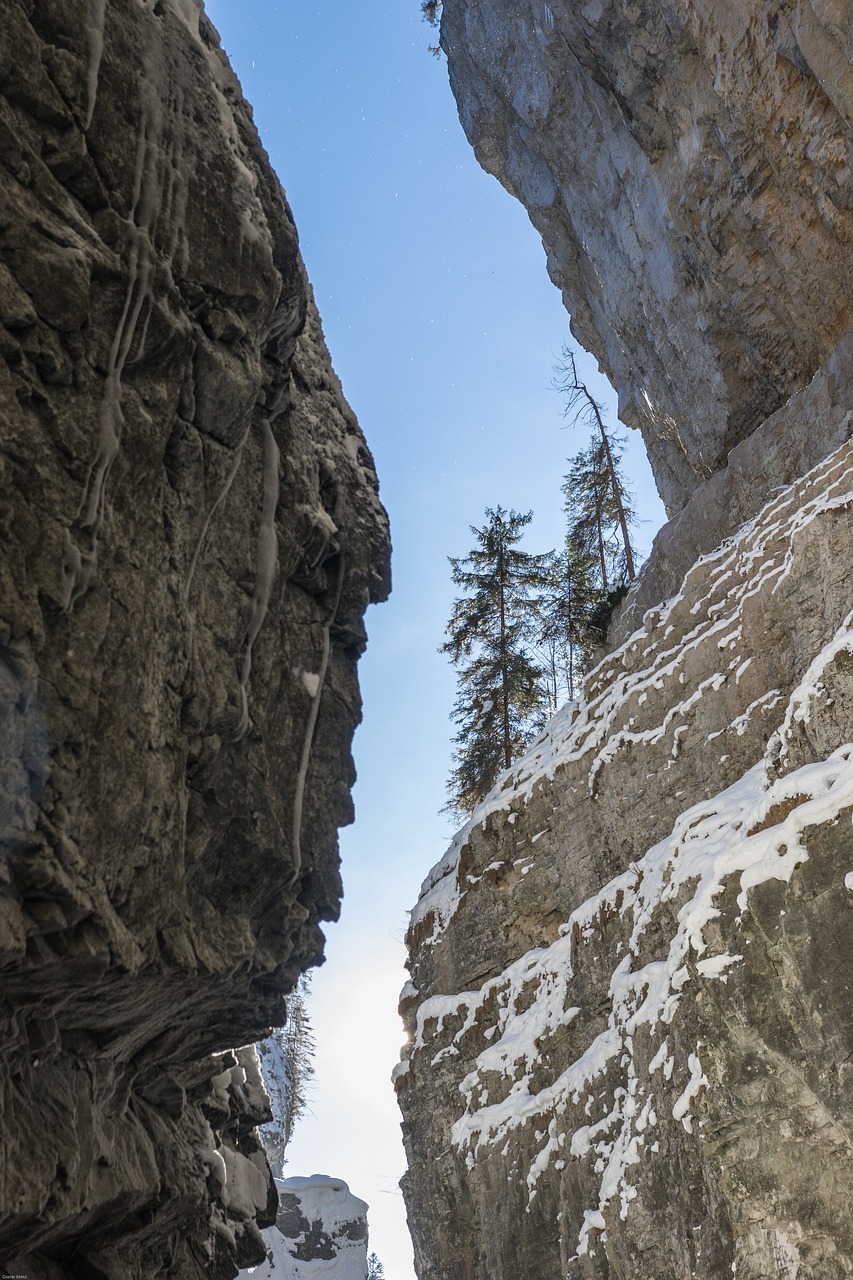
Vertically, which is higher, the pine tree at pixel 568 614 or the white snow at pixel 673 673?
the pine tree at pixel 568 614

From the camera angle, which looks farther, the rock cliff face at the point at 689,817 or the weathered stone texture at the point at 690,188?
the weathered stone texture at the point at 690,188

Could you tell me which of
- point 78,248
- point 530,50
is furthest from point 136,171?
point 530,50

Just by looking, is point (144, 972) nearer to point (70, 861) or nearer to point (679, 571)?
point (70, 861)

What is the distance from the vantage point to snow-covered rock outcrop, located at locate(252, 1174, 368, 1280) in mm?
32250

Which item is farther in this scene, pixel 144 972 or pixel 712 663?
pixel 712 663

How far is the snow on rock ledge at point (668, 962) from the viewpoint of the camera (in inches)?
356

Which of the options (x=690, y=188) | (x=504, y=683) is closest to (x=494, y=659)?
(x=504, y=683)

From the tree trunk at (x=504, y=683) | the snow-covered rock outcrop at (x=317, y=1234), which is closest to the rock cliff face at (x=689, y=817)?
the tree trunk at (x=504, y=683)

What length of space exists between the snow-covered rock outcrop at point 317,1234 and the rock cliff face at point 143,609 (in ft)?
62.2

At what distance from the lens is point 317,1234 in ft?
109

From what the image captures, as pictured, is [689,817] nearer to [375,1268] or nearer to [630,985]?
[630,985]

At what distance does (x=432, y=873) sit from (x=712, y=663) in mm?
7919

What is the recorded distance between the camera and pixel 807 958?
30.1 feet

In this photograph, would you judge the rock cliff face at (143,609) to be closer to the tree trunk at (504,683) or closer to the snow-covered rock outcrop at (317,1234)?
the tree trunk at (504,683)
